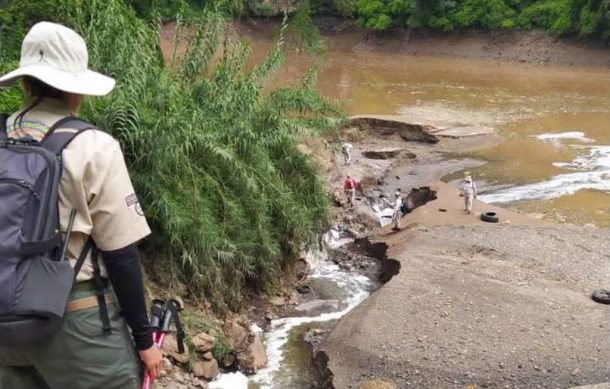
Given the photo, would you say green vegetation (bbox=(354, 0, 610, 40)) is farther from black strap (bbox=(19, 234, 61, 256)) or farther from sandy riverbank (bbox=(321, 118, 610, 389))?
black strap (bbox=(19, 234, 61, 256))

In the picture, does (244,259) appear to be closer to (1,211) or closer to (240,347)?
(240,347)

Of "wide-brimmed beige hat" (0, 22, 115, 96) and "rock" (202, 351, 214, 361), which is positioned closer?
"wide-brimmed beige hat" (0, 22, 115, 96)

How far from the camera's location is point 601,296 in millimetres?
9117

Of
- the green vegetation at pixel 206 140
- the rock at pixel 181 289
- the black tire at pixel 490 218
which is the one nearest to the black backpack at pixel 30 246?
the green vegetation at pixel 206 140

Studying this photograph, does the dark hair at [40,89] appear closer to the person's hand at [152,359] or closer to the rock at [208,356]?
the person's hand at [152,359]

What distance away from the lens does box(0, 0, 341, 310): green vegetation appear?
Answer: 6887mm

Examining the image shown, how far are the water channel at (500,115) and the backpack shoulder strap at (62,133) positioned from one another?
519 centimetres

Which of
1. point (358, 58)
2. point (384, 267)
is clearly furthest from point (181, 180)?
point (358, 58)

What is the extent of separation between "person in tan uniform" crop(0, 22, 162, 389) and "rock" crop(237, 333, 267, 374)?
5.17 meters

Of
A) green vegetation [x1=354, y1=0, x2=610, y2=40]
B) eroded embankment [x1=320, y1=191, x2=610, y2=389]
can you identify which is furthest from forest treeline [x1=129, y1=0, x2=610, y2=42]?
eroded embankment [x1=320, y1=191, x2=610, y2=389]

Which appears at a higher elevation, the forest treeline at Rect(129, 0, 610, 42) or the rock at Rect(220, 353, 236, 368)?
the forest treeline at Rect(129, 0, 610, 42)

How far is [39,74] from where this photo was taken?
7.60 feet

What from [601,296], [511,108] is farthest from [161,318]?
[511,108]

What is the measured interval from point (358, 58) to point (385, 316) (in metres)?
39.0
